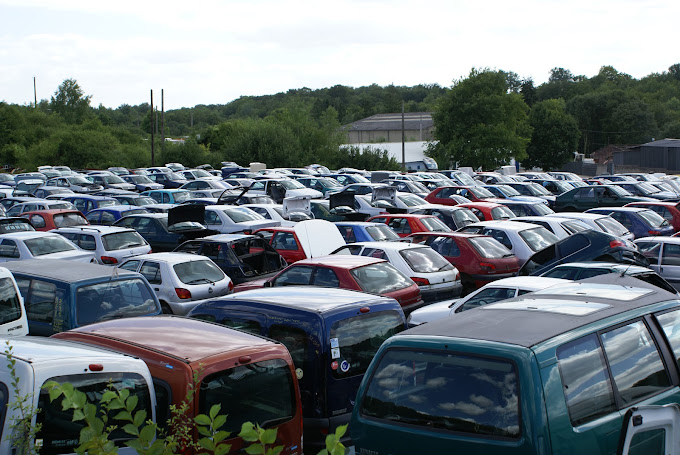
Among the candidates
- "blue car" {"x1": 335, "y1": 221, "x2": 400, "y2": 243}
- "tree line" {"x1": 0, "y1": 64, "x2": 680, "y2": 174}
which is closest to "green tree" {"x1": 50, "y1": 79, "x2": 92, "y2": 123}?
"tree line" {"x1": 0, "y1": 64, "x2": 680, "y2": 174}

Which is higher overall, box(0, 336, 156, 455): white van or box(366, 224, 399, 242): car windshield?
box(0, 336, 156, 455): white van

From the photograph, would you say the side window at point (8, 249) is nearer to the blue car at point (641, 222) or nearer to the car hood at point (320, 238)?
the car hood at point (320, 238)

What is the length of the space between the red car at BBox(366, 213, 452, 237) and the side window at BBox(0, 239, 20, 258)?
329 inches

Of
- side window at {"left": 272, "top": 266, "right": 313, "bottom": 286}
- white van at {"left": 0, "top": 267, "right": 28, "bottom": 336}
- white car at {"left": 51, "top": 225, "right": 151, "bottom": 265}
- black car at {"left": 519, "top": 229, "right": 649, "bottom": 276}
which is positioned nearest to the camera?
white van at {"left": 0, "top": 267, "right": 28, "bottom": 336}

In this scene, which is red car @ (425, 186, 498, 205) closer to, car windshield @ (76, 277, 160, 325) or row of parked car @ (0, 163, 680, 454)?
row of parked car @ (0, 163, 680, 454)

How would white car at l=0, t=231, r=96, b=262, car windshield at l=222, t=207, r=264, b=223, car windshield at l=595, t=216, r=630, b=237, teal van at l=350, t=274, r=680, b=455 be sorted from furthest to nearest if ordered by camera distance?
Result: car windshield at l=222, t=207, r=264, b=223
car windshield at l=595, t=216, r=630, b=237
white car at l=0, t=231, r=96, b=262
teal van at l=350, t=274, r=680, b=455

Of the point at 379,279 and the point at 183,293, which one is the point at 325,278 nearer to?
the point at 379,279

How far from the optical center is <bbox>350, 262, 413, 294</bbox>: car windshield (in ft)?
35.7

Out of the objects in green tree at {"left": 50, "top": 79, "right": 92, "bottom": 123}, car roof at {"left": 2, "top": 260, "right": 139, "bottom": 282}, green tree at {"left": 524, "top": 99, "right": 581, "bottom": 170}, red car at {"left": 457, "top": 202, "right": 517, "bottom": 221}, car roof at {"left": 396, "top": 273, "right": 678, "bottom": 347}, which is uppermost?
green tree at {"left": 50, "top": 79, "right": 92, "bottom": 123}

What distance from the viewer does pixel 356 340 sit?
704cm

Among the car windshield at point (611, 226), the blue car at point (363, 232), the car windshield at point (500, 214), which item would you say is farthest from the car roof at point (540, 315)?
the car windshield at point (500, 214)

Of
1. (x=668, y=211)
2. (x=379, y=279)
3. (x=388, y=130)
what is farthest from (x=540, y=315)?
(x=388, y=130)

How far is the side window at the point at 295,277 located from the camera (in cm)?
1134

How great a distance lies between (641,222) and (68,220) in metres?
15.6
